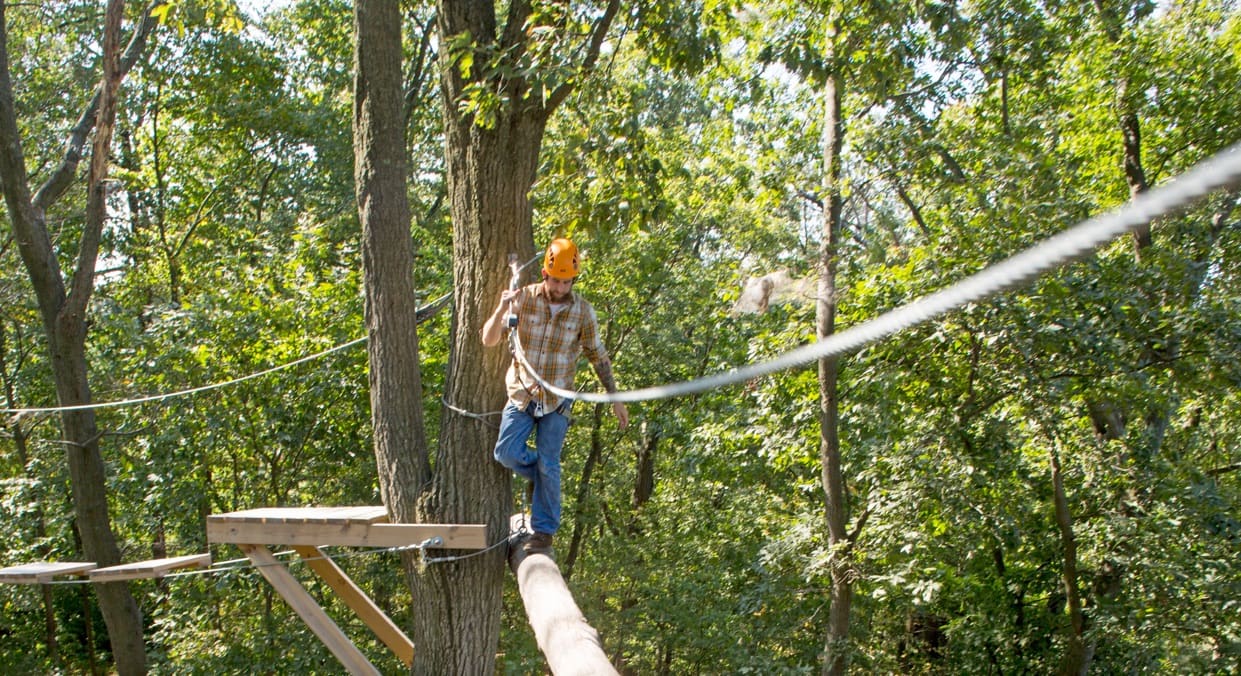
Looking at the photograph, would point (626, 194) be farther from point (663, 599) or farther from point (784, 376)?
point (663, 599)

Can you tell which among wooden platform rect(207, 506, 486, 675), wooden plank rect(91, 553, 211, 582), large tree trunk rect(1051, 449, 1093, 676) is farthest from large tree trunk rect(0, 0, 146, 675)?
large tree trunk rect(1051, 449, 1093, 676)

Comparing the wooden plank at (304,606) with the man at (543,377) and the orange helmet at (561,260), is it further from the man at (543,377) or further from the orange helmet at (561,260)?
the orange helmet at (561,260)

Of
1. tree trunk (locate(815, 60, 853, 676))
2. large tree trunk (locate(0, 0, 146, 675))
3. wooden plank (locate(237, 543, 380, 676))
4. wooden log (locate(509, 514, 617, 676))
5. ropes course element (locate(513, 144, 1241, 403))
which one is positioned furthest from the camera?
tree trunk (locate(815, 60, 853, 676))

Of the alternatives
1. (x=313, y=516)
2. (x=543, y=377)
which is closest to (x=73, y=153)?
(x=313, y=516)

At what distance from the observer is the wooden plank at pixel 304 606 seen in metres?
5.28

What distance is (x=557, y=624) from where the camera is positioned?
12.0 feet

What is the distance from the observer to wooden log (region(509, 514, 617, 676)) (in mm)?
3320

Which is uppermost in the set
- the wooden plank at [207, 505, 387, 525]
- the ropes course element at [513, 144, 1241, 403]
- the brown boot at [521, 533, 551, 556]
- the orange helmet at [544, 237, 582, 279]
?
the orange helmet at [544, 237, 582, 279]

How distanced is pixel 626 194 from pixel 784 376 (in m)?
5.55

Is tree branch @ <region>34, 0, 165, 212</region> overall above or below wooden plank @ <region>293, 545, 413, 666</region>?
above

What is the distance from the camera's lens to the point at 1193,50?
975cm

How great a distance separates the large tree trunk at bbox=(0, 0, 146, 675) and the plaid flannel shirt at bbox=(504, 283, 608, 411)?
19.9 ft

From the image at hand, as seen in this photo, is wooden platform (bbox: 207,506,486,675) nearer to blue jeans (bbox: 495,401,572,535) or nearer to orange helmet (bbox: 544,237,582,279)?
blue jeans (bbox: 495,401,572,535)

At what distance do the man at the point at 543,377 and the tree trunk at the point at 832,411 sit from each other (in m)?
5.07
